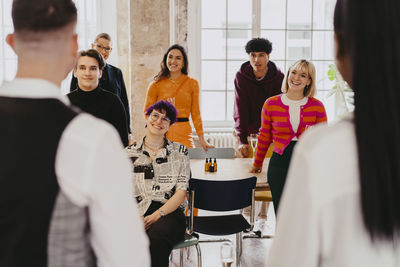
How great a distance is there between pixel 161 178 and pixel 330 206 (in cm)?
242

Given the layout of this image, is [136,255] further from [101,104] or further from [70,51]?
[101,104]

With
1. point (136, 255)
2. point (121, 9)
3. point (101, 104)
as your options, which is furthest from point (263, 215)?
point (136, 255)

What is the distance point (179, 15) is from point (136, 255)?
521 cm

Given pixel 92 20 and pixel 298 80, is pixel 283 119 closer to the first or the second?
pixel 298 80

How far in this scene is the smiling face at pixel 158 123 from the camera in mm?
3336

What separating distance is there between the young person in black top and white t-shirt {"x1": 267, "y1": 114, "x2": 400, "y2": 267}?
267 centimetres

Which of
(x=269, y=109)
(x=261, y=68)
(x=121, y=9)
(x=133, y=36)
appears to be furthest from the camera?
(x=121, y=9)

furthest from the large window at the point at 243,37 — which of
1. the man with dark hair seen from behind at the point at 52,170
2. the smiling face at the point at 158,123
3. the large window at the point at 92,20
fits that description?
the man with dark hair seen from behind at the point at 52,170

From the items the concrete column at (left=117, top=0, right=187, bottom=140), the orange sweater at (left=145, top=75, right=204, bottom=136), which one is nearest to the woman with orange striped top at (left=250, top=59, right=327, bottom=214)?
the orange sweater at (left=145, top=75, right=204, bottom=136)

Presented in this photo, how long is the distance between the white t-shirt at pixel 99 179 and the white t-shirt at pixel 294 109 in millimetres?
2484

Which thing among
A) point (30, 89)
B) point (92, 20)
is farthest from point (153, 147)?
point (92, 20)

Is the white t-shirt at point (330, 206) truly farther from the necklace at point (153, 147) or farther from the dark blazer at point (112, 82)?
Answer: the dark blazer at point (112, 82)

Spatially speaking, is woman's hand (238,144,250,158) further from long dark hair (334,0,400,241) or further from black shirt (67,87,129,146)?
long dark hair (334,0,400,241)

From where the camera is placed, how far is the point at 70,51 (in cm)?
115
